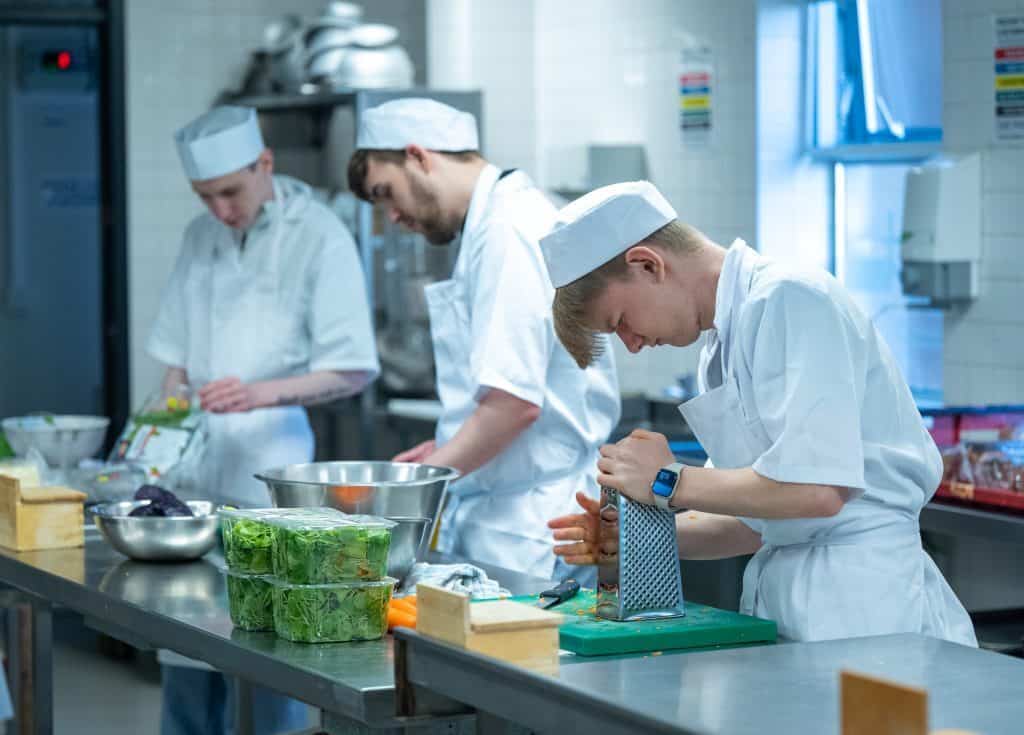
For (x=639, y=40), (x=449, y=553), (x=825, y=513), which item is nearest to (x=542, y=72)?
(x=639, y=40)

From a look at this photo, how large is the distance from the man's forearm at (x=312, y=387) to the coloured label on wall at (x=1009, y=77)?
6.18 feet

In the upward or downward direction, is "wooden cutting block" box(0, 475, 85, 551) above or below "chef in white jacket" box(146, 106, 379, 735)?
below

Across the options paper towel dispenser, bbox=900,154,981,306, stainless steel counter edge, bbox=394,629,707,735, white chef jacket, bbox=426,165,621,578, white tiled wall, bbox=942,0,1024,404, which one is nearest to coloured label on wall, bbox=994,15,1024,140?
white tiled wall, bbox=942,0,1024,404

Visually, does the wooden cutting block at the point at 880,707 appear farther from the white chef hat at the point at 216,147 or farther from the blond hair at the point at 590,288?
the white chef hat at the point at 216,147

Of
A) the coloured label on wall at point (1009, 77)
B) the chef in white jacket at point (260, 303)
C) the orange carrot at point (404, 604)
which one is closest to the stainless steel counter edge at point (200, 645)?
the orange carrot at point (404, 604)

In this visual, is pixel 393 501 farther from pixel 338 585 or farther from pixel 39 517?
pixel 39 517

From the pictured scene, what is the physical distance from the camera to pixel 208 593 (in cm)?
265

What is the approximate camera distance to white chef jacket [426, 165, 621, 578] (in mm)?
3006

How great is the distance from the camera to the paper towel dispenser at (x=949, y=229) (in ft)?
14.5

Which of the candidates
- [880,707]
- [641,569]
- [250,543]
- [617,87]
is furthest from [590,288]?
[617,87]

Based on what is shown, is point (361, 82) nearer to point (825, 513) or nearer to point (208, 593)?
point (208, 593)

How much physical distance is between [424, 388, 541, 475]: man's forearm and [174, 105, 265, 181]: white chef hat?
1.21 metres

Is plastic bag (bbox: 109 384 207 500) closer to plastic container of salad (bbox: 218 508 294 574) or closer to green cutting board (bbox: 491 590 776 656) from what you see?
plastic container of salad (bbox: 218 508 294 574)

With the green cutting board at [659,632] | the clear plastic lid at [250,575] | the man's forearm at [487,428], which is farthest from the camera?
the man's forearm at [487,428]
